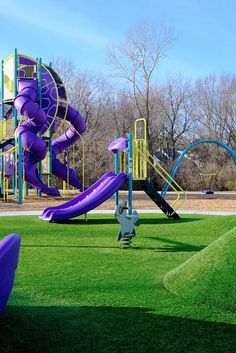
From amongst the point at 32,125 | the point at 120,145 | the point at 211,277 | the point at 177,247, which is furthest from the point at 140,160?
the point at 211,277

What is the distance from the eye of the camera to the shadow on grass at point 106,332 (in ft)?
14.0

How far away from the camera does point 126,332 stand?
465 cm

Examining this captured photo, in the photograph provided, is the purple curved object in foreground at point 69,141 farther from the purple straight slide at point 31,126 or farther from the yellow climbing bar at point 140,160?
the yellow climbing bar at point 140,160

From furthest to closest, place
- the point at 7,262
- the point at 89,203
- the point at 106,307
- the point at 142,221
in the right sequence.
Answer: the point at 142,221 < the point at 89,203 < the point at 106,307 < the point at 7,262

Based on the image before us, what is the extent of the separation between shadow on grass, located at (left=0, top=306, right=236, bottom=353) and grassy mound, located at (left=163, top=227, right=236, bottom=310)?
1.91 feet

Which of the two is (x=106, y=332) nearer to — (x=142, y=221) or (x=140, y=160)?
(x=142, y=221)

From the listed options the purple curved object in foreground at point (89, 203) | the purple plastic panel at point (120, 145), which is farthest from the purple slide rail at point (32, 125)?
the purple curved object in foreground at point (89, 203)

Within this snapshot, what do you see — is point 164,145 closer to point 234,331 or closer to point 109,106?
point 109,106

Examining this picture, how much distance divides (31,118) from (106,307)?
59.1ft

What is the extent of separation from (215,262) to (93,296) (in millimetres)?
1516

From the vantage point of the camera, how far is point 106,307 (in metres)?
5.46

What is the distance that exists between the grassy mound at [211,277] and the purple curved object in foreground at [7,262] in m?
2.29

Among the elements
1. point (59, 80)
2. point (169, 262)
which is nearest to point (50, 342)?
point (169, 262)

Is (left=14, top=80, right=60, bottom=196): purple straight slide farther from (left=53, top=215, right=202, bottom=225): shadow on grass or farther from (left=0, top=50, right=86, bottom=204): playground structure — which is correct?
(left=53, top=215, right=202, bottom=225): shadow on grass
